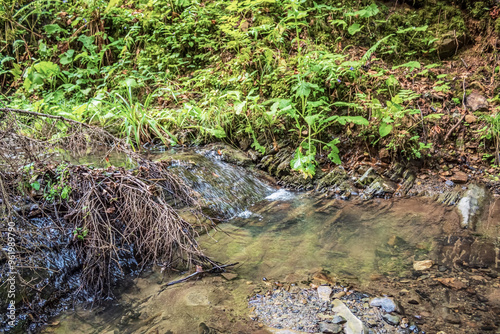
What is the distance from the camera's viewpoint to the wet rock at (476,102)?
14.6 feet

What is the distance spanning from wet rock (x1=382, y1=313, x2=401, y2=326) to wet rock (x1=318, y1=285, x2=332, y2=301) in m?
0.37

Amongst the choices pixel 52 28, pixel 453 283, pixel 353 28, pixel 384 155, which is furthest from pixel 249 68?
pixel 52 28

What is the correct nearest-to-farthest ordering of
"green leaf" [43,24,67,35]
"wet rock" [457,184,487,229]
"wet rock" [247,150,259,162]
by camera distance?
"wet rock" [457,184,487,229] → "wet rock" [247,150,259,162] → "green leaf" [43,24,67,35]

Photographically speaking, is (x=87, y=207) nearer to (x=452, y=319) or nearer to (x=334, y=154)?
(x=452, y=319)

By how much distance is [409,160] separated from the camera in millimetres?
4316

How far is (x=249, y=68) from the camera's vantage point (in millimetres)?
5453

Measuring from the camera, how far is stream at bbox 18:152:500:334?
194 cm

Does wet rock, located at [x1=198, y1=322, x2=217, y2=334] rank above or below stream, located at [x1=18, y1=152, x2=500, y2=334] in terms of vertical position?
above

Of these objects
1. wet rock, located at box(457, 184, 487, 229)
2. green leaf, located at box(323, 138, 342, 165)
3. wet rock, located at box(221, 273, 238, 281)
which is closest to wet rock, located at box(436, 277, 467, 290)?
wet rock, located at box(457, 184, 487, 229)

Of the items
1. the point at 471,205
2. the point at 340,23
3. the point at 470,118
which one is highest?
the point at 340,23

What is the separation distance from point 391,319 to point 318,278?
1.95 feet

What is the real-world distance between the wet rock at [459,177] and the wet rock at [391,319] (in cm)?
282

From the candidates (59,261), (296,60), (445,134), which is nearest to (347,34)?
(296,60)

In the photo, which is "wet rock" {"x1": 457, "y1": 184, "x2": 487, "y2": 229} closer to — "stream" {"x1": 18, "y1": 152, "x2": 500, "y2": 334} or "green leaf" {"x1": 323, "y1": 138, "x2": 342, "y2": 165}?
"stream" {"x1": 18, "y1": 152, "x2": 500, "y2": 334}
